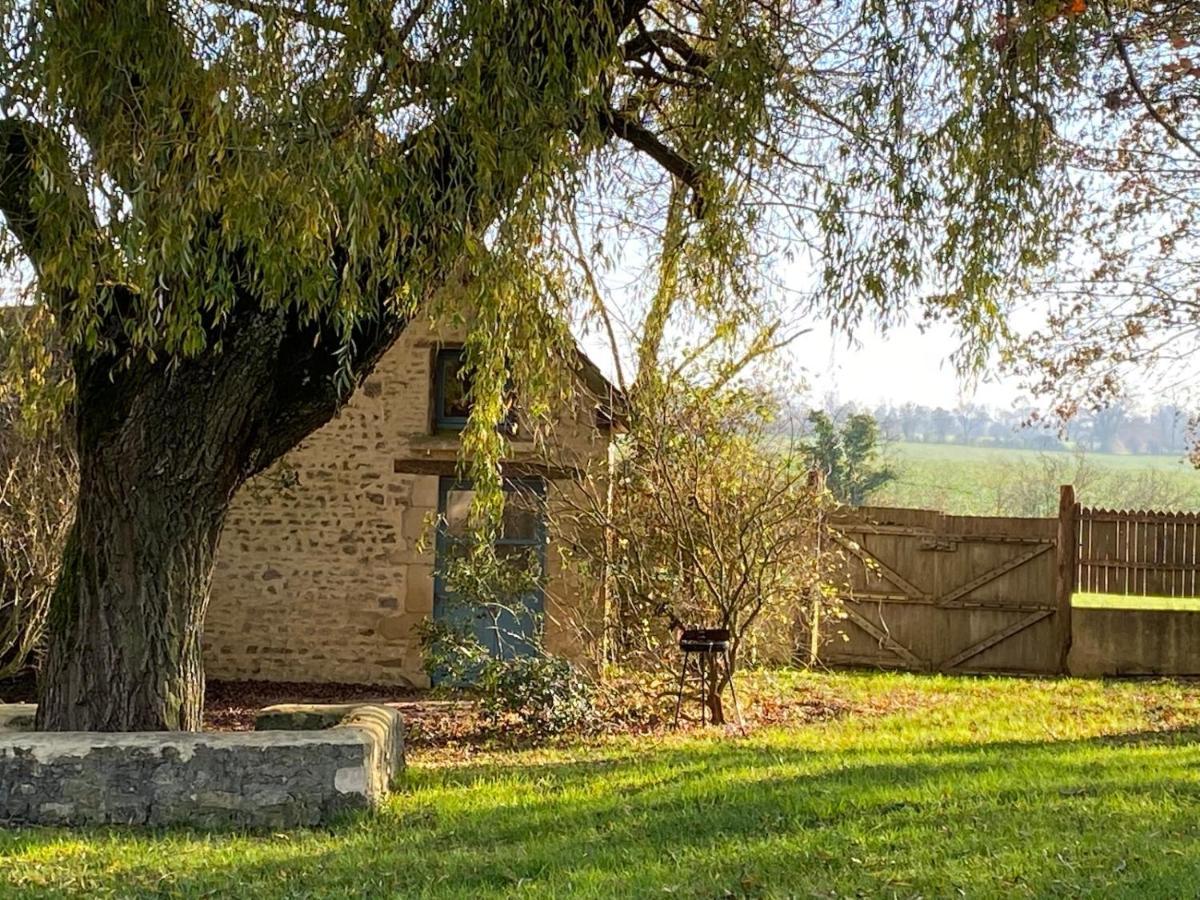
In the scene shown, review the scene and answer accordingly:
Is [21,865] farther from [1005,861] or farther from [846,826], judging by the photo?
[1005,861]

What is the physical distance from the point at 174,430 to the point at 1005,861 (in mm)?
4435

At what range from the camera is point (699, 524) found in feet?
32.0

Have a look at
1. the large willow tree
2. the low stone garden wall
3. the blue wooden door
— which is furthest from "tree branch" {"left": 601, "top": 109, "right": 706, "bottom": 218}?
the blue wooden door

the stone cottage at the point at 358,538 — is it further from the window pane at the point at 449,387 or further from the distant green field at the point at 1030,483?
the distant green field at the point at 1030,483

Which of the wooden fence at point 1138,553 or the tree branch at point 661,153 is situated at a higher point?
the tree branch at point 661,153

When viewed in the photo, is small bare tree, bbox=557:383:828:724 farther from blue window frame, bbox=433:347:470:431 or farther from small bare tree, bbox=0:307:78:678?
small bare tree, bbox=0:307:78:678

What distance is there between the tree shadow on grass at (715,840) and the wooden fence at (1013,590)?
543 centimetres

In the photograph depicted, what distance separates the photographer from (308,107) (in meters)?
4.88

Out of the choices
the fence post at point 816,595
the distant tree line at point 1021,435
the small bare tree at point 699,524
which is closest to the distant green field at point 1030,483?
the distant tree line at point 1021,435

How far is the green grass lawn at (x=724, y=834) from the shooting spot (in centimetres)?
468

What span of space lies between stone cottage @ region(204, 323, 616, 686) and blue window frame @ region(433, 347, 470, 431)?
0.5 inches

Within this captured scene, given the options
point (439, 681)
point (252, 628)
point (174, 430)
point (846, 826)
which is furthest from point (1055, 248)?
point (252, 628)

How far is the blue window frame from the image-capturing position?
12.1 metres

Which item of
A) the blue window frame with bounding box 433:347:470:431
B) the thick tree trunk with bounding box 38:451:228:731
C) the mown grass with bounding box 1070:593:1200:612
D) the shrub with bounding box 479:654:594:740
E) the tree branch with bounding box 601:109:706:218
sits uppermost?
the tree branch with bounding box 601:109:706:218
